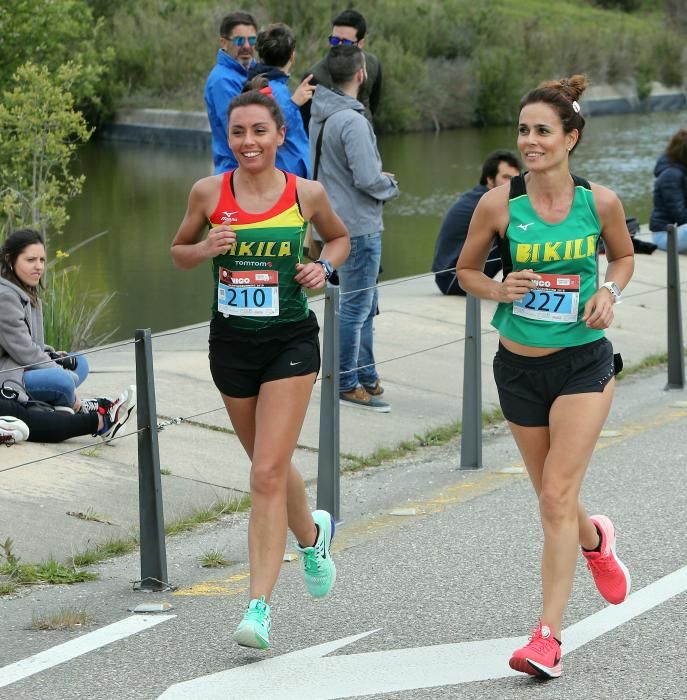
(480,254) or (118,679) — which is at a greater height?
(480,254)

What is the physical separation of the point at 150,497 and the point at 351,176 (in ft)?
11.5

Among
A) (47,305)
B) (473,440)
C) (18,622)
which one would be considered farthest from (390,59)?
(18,622)

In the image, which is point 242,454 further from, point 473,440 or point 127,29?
point 127,29

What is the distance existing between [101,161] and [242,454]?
90.4 feet

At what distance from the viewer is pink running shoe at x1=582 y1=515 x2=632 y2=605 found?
5422mm

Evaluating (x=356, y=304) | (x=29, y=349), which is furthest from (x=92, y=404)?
(x=356, y=304)

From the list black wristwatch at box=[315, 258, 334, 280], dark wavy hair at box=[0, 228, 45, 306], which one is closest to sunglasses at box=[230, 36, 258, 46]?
dark wavy hair at box=[0, 228, 45, 306]

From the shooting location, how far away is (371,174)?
29.2 feet

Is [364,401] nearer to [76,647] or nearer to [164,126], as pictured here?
[76,647]

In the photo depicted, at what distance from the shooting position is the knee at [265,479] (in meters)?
5.20

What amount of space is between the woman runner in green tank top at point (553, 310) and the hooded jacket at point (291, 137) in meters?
3.79

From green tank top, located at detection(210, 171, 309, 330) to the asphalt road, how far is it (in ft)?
3.72

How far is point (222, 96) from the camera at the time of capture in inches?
368

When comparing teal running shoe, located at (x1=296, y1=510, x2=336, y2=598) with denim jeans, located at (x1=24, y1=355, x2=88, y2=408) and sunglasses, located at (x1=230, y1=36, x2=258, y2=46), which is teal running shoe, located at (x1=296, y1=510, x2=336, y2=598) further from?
sunglasses, located at (x1=230, y1=36, x2=258, y2=46)
